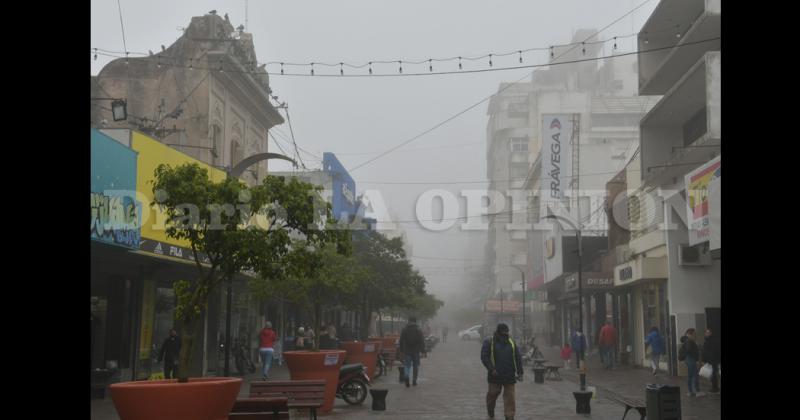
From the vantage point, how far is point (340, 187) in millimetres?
54531

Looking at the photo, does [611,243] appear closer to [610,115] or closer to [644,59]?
[644,59]

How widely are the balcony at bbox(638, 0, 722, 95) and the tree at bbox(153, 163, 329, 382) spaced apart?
18.9m

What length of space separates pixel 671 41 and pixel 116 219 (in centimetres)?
2287

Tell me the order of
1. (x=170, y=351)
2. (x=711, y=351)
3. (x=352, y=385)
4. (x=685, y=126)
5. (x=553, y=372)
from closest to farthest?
1. (x=352, y=385)
2. (x=711, y=351)
3. (x=170, y=351)
4. (x=553, y=372)
5. (x=685, y=126)

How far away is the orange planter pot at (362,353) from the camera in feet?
80.5

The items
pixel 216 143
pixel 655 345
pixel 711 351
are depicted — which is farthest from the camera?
pixel 216 143

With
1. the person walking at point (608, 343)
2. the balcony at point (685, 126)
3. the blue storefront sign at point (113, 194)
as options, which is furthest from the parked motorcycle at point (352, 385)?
the person walking at point (608, 343)

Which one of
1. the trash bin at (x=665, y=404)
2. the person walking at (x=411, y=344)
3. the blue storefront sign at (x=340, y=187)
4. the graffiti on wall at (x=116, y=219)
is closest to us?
the trash bin at (x=665, y=404)

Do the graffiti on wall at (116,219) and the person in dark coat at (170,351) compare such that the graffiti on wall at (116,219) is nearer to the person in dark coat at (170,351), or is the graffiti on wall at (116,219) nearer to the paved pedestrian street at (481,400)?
the paved pedestrian street at (481,400)

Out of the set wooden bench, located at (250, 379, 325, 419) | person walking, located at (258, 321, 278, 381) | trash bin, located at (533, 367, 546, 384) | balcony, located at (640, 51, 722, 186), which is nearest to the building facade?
balcony, located at (640, 51, 722, 186)

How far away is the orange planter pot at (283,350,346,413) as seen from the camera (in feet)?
54.9

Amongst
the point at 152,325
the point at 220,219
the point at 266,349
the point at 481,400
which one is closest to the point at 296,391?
the point at 220,219

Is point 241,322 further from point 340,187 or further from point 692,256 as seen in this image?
point 340,187

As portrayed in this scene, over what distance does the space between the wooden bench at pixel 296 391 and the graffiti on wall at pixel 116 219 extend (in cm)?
408
